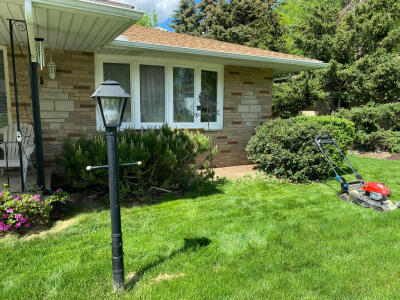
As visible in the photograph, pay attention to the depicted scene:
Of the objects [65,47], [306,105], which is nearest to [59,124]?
[65,47]

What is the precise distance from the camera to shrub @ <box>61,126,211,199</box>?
13.6 feet

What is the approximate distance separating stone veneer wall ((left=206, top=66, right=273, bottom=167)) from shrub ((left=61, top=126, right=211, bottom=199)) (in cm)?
241

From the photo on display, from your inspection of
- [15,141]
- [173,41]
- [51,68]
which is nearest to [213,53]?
[173,41]

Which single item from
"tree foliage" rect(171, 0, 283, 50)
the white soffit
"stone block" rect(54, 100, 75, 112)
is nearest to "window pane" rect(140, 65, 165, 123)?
the white soffit

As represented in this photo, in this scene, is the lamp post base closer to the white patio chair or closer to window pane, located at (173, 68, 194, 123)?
the white patio chair

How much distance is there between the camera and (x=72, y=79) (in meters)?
5.55

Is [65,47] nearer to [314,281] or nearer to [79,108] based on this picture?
[79,108]

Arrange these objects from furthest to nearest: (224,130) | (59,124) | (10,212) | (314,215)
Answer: (224,130) < (59,124) < (314,215) < (10,212)

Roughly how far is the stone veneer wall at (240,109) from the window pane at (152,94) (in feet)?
5.06

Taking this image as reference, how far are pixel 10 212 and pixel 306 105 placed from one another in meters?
12.9

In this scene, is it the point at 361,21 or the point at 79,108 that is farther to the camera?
the point at 361,21

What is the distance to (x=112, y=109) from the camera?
6.92ft

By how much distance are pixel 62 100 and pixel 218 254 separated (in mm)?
4440

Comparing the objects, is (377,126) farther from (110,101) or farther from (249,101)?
(110,101)
